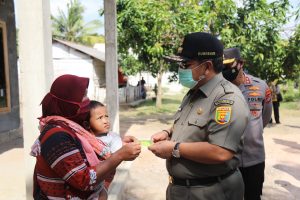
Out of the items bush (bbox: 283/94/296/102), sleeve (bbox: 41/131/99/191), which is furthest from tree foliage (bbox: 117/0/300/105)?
bush (bbox: 283/94/296/102)

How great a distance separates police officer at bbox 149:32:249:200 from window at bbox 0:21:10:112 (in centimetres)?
650

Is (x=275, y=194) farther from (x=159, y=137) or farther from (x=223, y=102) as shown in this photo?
(x=223, y=102)

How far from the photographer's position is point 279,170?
20.4 ft

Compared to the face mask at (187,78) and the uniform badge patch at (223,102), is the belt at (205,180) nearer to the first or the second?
Result: the uniform badge patch at (223,102)

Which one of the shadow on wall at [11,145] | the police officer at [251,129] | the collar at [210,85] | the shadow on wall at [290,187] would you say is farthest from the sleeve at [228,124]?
the shadow on wall at [11,145]

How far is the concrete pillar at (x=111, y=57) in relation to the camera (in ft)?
20.1

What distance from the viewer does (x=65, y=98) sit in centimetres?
181

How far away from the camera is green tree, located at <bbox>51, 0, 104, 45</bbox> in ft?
125

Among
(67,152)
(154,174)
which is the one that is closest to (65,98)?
(67,152)

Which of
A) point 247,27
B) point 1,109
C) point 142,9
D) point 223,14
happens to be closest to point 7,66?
point 1,109

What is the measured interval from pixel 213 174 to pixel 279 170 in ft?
15.1

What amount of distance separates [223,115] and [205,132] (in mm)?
166

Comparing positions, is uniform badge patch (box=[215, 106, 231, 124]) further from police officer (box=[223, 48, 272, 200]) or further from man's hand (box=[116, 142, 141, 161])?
police officer (box=[223, 48, 272, 200])

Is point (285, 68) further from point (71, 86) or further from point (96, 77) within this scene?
point (96, 77)
